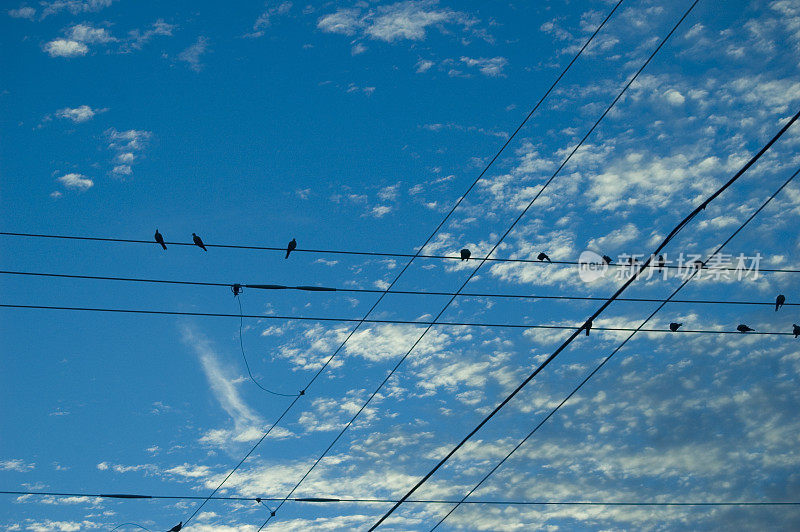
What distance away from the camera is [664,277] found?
1631cm

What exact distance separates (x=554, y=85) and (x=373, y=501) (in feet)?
30.7

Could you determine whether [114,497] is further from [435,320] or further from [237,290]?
[435,320]

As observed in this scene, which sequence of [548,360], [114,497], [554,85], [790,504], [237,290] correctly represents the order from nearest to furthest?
[548,360] → [554,85] → [114,497] → [237,290] → [790,504]

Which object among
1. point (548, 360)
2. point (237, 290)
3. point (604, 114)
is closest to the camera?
point (548, 360)

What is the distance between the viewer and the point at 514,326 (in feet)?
45.5

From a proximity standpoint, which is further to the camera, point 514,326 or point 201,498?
point 201,498

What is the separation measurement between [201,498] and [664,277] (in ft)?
35.0

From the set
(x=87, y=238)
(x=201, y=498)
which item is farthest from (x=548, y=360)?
(x=201, y=498)

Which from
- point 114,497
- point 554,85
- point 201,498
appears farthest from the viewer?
point 201,498

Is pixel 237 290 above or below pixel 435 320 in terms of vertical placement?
above

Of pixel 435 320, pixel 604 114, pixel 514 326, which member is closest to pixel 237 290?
pixel 435 320

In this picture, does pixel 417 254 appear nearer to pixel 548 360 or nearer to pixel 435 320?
pixel 435 320

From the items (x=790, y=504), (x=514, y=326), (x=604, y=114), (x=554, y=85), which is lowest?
(x=790, y=504)

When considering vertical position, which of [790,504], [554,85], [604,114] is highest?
[554,85]
